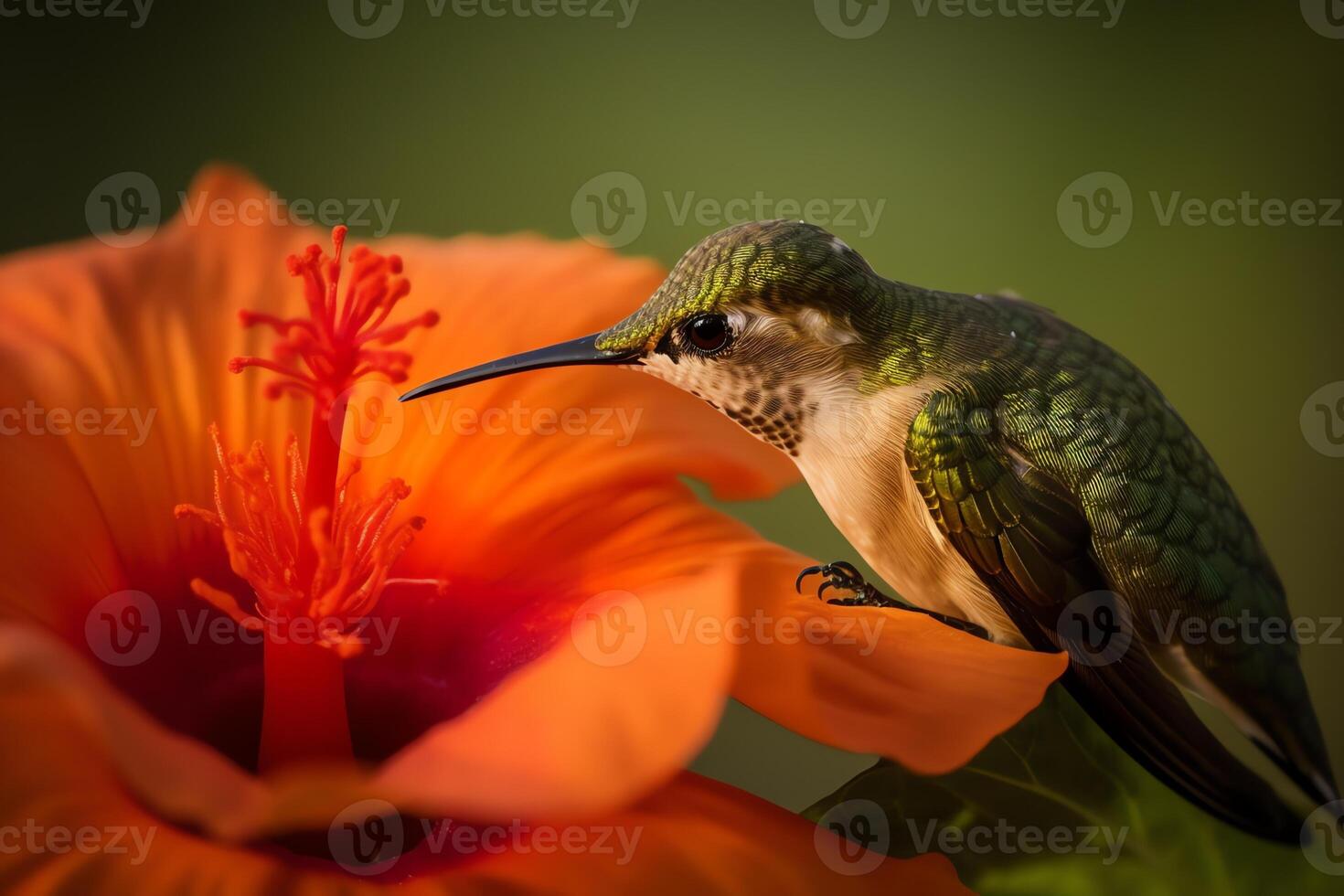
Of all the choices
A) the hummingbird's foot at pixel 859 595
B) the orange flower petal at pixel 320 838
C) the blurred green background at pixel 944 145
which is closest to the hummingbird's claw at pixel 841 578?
the hummingbird's foot at pixel 859 595

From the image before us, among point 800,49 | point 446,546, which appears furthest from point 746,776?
point 800,49

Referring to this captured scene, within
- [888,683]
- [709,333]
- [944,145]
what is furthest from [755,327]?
[944,145]

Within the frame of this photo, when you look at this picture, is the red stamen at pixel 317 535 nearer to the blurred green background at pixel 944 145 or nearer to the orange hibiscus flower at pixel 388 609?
the orange hibiscus flower at pixel 388 609

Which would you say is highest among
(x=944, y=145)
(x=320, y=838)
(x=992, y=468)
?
(x=944, y=145)

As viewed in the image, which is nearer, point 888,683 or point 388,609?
point 888,683

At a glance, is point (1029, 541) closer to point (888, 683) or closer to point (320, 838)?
point (888, 683)
